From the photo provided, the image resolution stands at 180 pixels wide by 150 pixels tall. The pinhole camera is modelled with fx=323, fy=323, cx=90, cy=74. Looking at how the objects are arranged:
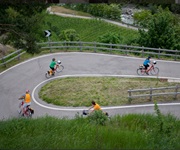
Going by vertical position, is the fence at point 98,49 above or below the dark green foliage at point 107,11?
below

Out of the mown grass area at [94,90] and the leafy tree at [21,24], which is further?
the mown grass area at [94,90]

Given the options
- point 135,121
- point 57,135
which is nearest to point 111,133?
point 57,135

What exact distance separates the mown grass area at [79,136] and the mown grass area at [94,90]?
669cm

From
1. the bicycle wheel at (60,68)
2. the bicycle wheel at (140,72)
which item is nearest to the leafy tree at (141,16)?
the bicycle wheel at (140,72)

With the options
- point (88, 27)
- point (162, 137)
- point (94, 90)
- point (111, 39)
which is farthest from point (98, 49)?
point (88, 27)

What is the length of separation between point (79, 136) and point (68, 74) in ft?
39.9

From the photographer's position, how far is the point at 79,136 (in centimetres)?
905

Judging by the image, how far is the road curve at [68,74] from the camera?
55.7ft

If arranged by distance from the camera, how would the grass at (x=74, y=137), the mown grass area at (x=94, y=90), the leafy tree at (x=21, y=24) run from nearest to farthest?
the grass at (x=74, y=137)
the leafy tree at (x=21, y=24)
the mown grass area at (x=94, y=90)

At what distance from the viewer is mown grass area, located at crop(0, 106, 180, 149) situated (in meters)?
8.03

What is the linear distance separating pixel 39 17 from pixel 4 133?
893 cm

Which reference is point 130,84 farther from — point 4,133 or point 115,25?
point 115,25

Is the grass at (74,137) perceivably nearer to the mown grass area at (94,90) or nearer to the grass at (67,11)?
the mown grass area at (94,90)

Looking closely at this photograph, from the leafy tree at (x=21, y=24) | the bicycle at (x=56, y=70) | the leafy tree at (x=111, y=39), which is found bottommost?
the bicycle at (x=56, y=70)
